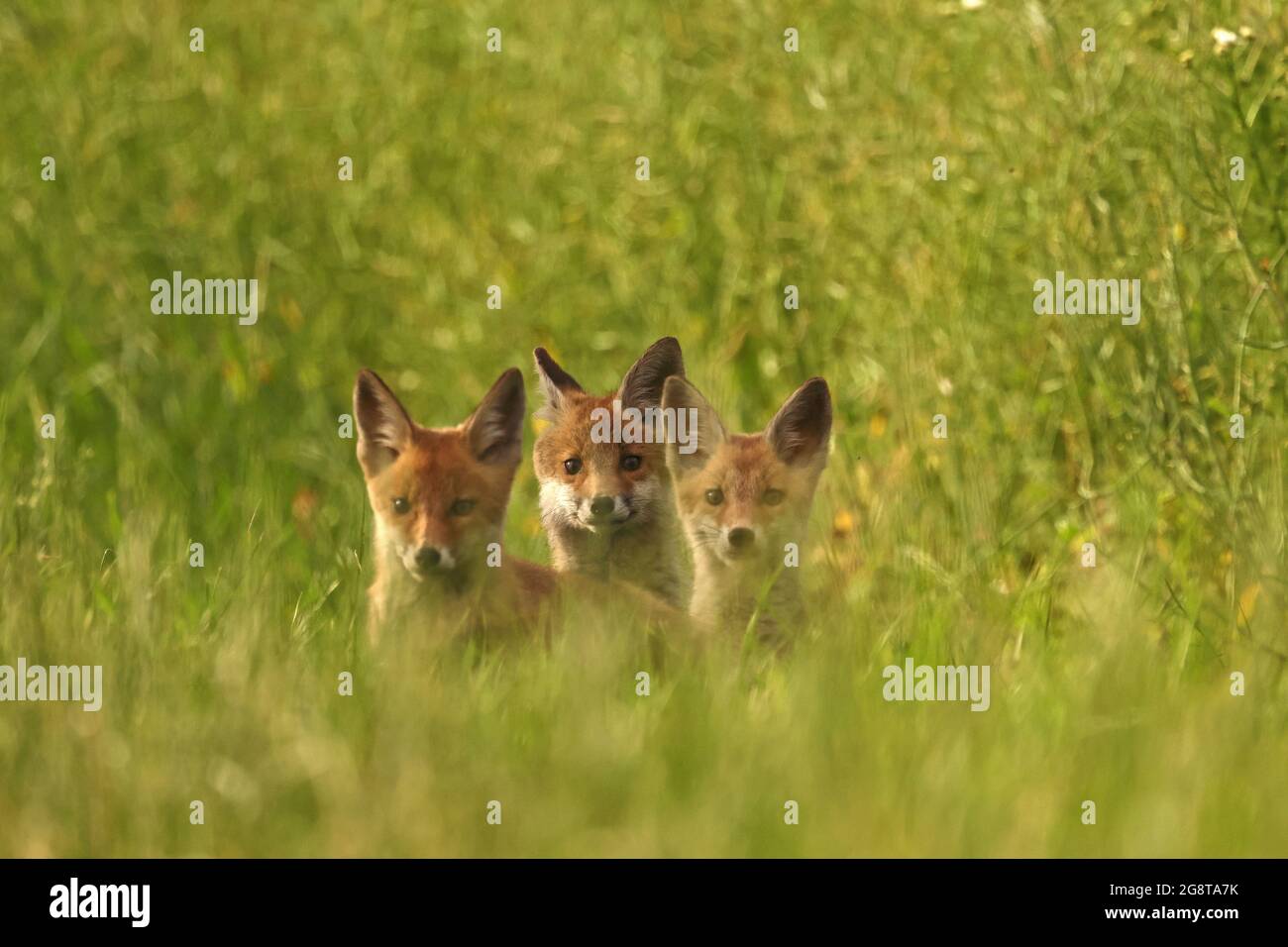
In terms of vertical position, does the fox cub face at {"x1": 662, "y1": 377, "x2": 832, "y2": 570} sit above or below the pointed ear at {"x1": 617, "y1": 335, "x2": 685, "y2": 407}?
below

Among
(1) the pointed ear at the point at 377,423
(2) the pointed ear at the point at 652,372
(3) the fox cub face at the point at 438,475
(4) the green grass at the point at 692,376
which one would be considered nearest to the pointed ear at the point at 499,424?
(3) the fox cub face at the point at 438,475

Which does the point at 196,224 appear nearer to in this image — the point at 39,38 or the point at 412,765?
the point at 39,38

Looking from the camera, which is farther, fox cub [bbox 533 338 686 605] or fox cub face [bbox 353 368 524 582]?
fox cub [bbox 533 338 686 605]

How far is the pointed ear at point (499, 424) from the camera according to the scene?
5.71 m

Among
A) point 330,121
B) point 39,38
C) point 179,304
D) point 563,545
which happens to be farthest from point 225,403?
point 563,545

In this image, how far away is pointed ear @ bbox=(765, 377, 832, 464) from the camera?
19.2 ft

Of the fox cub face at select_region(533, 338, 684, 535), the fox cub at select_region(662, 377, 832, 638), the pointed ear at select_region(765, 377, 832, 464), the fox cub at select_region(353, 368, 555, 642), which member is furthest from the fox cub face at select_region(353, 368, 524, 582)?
the pointed ear at select_region(765, 377, 832, 464)

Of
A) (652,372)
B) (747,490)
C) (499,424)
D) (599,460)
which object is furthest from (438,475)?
(747,490)

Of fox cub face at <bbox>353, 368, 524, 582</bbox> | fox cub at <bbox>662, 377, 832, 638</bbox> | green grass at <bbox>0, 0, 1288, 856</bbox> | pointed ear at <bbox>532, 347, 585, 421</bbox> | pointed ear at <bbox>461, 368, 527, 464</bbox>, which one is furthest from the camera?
pointed ear at <bbox>532, 347, 585, 421</bbox>

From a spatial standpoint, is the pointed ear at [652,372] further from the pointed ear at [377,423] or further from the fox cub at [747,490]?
the pointed ear at [377,423]

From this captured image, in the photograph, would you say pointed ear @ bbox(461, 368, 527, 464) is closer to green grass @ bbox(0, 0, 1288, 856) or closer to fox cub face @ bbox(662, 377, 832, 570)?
fox cub face @ bbox(662, 377, 832, 570)

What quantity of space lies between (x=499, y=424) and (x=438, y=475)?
299 mm

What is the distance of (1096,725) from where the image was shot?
4961 millimetres

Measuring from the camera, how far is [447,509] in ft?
18.3
